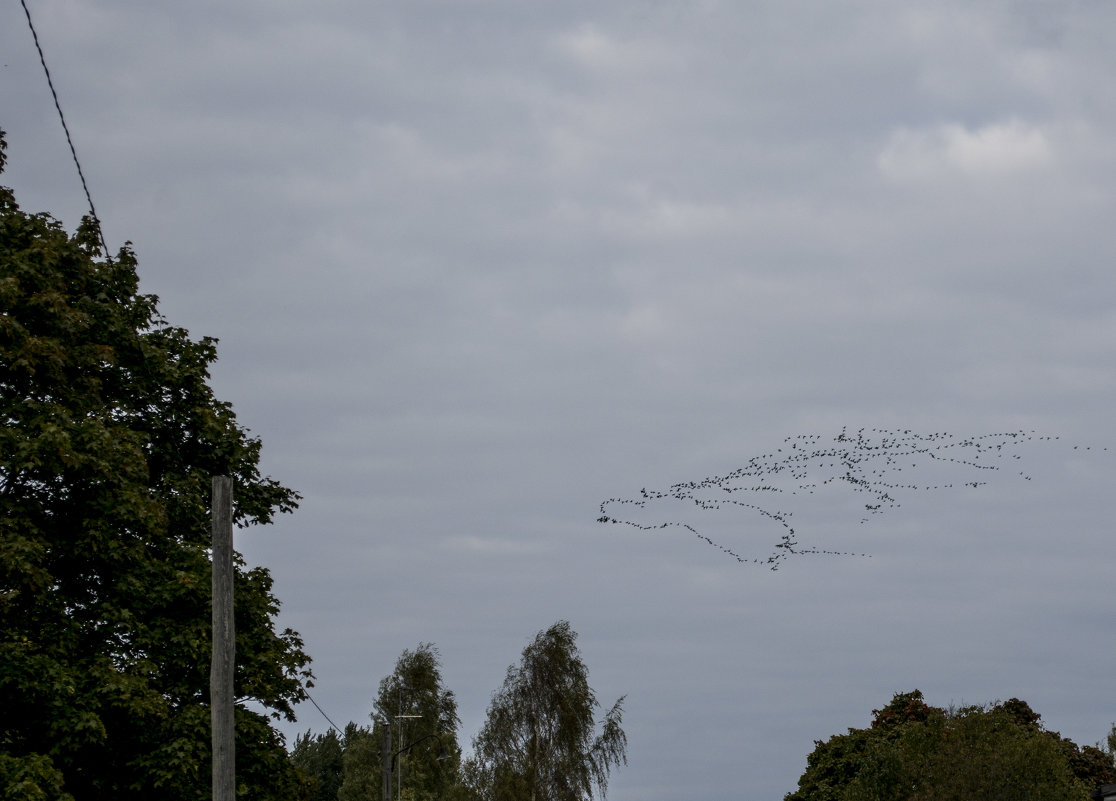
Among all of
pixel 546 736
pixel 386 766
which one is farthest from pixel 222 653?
pixel 546 736

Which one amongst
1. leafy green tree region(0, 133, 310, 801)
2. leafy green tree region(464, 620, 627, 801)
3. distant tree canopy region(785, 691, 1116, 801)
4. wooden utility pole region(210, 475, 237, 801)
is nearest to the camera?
wooden utility pole region(210, 475, 237, 801)

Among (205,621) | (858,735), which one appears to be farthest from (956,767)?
(205,621)

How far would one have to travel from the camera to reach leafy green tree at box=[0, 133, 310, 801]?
82.3 feet

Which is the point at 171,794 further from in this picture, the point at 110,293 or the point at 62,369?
the point at 110,293

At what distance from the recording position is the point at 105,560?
28.0 meters

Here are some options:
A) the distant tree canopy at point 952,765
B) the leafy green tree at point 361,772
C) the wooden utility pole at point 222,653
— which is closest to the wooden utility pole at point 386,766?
the distant tree canopy at point 952,765

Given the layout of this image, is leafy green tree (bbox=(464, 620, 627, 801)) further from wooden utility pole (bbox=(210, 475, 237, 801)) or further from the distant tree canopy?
wooden utility pole (bbox=(210, 475, 237, 801))

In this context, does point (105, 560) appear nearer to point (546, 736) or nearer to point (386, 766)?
point (386, 766)

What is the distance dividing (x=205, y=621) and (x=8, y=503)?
5195mm

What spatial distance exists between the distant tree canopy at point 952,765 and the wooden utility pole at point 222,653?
29.3m

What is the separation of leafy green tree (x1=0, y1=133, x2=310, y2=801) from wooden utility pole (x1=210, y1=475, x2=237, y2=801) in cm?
699

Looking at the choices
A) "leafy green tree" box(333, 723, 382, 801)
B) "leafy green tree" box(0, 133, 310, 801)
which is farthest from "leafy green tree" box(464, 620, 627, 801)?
"leafy green tree" box(0, 133, 310, 801)

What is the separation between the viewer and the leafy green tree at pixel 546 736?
75062 mm

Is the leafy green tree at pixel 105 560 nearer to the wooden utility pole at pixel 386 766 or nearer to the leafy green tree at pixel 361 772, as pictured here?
the wooden utility pole at pixel 386 766
